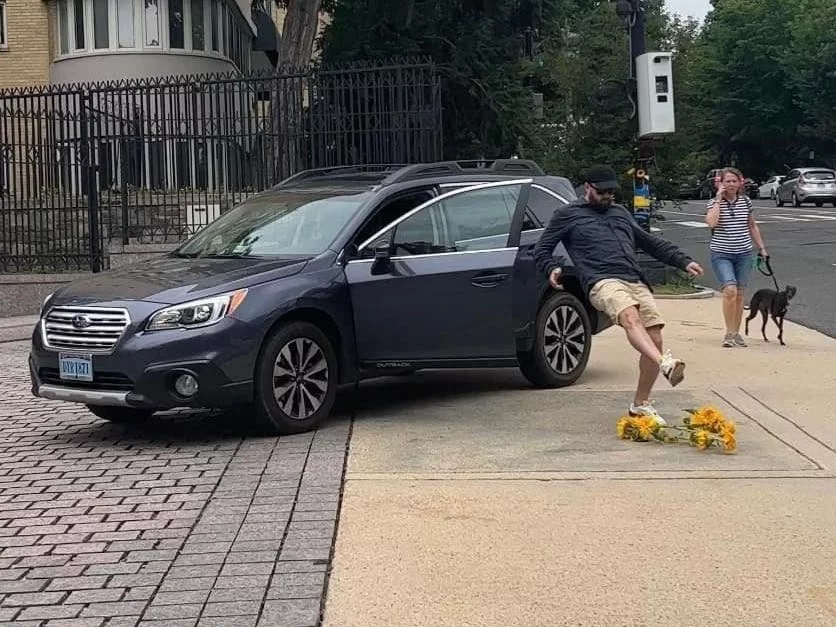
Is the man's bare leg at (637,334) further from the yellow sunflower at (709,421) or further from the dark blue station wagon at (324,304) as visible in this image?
the dark blue station wagon at (324,304)

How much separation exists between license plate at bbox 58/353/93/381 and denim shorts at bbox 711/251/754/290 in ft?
22.2

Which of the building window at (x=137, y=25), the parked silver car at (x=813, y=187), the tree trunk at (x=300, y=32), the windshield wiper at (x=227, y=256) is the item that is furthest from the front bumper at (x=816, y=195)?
the windshield wiper at (x=227, y=256)

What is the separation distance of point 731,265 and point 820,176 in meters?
35.2

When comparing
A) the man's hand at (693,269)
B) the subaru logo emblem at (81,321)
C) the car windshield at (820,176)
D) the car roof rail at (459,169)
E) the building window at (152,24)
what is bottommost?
the subaru logo emblem at (81,321)

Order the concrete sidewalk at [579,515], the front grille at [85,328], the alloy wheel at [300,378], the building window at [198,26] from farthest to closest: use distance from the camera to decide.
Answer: the building window at [198,26] < the alloy wheel at [300,378] < the front grille at [85,328] < the concrete sidewalk at [579,515]

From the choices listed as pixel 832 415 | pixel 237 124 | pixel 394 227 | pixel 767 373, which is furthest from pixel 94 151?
pixel 832 415

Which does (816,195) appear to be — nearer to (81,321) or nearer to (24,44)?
(24,44)

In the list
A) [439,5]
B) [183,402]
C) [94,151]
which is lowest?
[183,402]

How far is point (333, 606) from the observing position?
178 inches

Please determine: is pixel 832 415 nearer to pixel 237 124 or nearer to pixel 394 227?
pixel 394 227

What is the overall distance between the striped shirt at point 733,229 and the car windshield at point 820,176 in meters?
34.8

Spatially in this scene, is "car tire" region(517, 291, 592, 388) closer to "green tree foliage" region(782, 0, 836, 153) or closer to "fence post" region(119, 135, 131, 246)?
"fence post" region(119, 135, 131, 246)

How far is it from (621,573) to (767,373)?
551 cm

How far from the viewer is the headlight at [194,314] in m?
7.09
